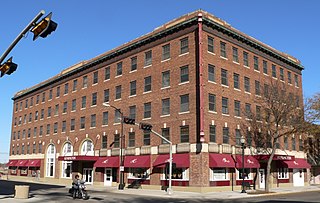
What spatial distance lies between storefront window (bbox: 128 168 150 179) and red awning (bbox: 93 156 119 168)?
224 centimetres

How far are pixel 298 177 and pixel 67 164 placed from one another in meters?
33.5

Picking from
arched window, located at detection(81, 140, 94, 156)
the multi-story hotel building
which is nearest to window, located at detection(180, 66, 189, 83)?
the multi-story hotel building

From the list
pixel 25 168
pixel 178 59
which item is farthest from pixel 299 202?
pixel 25 168

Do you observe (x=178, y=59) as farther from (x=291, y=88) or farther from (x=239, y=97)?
(x=291, y=88)

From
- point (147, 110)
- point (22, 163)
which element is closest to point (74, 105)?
point (147, 110)

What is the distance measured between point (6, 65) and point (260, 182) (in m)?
34.4

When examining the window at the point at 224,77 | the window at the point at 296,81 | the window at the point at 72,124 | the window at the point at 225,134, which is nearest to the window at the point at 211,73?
the window at the point at 224,77

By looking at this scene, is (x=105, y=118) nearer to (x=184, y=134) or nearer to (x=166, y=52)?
(x=166, y=52)

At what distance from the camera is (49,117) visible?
62375mm

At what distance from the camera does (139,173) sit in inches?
1638

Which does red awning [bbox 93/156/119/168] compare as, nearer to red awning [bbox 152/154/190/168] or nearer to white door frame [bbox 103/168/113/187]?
white door frame [bbox 103/168/113/187]

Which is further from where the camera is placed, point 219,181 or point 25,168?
point 25,168

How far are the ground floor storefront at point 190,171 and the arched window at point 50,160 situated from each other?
3.88m

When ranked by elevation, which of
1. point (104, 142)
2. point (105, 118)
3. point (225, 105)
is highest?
point (225, 105)
